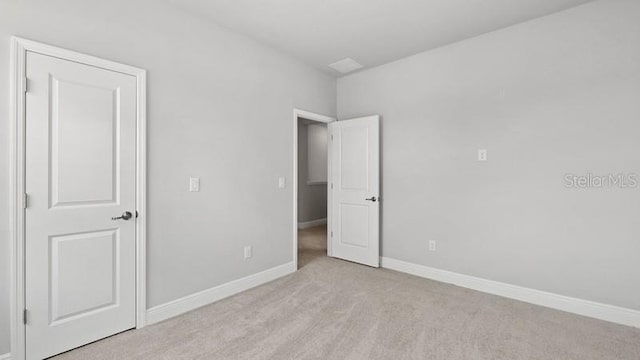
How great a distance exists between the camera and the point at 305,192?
6.87 meters

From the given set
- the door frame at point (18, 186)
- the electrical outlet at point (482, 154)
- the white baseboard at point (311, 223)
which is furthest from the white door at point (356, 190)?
the door frame at point (18, 186)

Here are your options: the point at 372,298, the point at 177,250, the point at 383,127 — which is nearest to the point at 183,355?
the point at 177,250

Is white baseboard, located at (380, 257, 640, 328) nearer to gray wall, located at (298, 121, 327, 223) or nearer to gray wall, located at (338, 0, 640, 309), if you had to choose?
gray wall, located at (338, 0, 640, 309)

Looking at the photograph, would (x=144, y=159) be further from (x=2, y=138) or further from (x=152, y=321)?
(x=152, y=321)

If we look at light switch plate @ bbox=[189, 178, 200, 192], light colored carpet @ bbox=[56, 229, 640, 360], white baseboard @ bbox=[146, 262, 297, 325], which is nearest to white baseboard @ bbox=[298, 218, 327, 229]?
white baseboard @ bbox=[146, 262, 297, 325]

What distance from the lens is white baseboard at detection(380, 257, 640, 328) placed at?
2.39 metres

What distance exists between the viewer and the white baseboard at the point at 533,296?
239 cm

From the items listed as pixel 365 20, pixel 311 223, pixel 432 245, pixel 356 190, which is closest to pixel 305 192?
pixel 311 223

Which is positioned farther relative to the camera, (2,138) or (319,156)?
(319,156)

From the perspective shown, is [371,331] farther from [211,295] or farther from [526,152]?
[526,152]

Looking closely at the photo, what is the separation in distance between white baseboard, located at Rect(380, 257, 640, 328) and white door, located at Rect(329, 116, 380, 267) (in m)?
0.55

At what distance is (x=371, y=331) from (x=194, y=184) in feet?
6.70

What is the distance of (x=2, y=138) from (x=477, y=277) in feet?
13.8

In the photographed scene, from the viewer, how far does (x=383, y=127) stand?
3.90 metres
